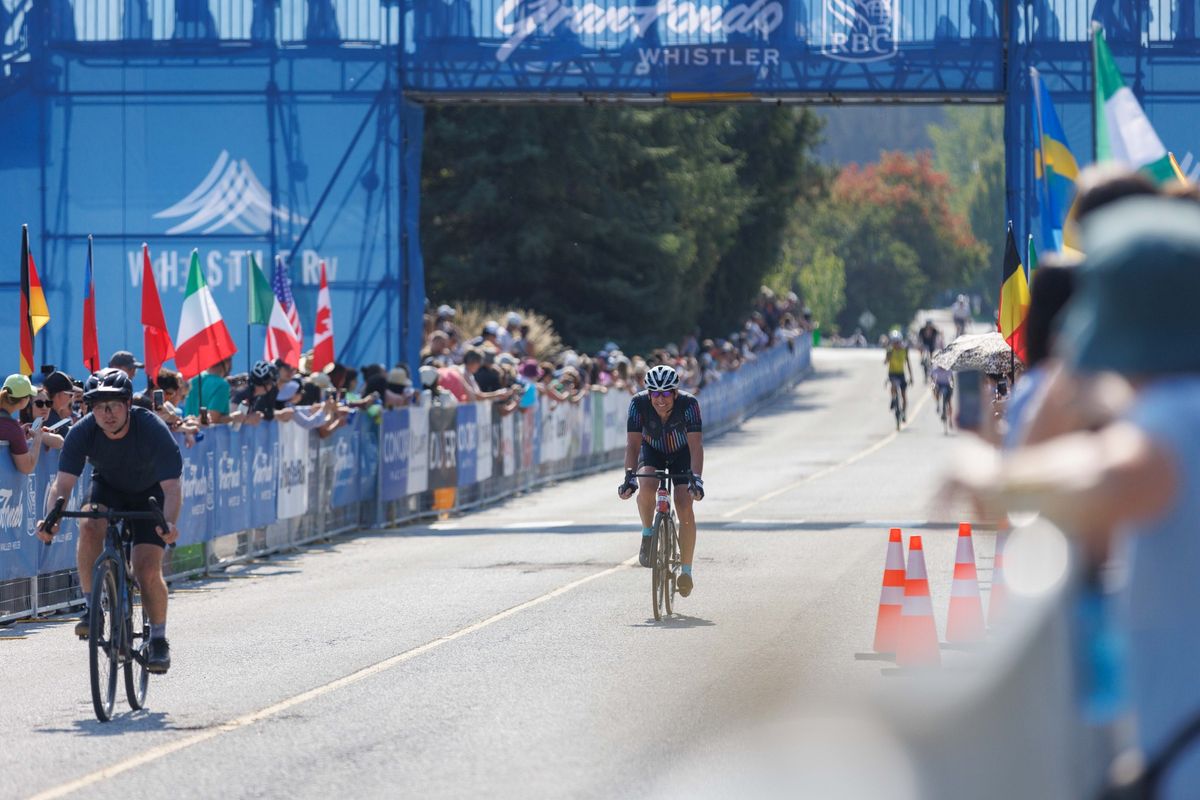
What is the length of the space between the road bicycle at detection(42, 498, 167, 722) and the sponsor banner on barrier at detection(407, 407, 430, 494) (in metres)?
13.7

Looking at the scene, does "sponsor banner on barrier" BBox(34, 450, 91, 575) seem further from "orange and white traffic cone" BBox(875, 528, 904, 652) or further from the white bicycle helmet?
"orange and white traffic cone" BBox(875, 528, 904, 652)

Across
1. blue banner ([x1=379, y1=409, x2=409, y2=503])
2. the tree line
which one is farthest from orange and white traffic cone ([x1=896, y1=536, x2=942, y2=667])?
the tree line

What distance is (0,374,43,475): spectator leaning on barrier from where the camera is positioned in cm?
1500

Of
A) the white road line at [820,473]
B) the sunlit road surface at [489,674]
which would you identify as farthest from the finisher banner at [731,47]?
the sunlit road surface at [489,674]

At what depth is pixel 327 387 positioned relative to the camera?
22.5 m

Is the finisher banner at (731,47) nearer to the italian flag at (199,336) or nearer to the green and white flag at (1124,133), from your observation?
the italian flag at (199,336)

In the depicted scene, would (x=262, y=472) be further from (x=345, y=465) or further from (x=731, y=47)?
(x=731, y=47)

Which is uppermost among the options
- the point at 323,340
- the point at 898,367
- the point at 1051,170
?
the point at 1051,170

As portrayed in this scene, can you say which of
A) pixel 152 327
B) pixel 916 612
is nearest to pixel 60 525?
pixel 152 327

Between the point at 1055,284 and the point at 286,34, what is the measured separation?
89.4 ft

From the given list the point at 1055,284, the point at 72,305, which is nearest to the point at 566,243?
the point at 72,305

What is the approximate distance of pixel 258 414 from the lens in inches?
792

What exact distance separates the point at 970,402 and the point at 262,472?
16.7 metres

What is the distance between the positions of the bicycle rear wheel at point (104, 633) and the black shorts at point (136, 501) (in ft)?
1.09
